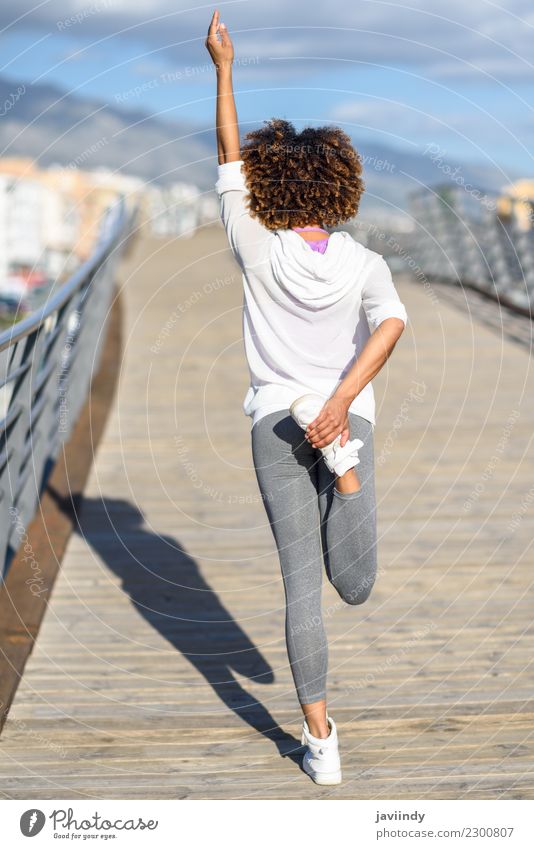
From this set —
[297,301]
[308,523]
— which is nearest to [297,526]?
[308,523]

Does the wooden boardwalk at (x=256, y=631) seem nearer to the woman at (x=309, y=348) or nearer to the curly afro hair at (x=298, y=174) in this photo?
the woman at (x=309, y=348)

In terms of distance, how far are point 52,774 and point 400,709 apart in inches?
43.5

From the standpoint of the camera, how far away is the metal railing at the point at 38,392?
16.6 ft

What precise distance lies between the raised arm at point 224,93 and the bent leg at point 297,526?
67cm

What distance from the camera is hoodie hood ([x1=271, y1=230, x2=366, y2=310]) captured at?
3.15 meters

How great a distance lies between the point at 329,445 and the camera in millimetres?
3137

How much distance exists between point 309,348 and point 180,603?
2.25 metres

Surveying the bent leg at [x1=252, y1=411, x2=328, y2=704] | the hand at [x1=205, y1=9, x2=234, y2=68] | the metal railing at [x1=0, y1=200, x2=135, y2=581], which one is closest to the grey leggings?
the bent leg at [x1=252, y1=411, x2=328, y2=704]

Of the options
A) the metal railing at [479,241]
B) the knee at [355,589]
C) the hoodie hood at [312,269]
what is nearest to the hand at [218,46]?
the hoodie hood at [312,269]

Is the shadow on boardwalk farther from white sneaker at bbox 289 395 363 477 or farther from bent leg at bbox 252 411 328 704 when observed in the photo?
white sneaker at bbox 289 395 363 477

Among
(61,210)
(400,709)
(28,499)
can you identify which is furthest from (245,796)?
(61,210)

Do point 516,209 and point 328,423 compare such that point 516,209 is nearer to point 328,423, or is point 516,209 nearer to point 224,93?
point 224,93

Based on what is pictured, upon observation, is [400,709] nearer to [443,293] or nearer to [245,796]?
[245,796]

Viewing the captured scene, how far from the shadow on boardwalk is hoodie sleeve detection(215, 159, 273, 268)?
→ 141 cm
